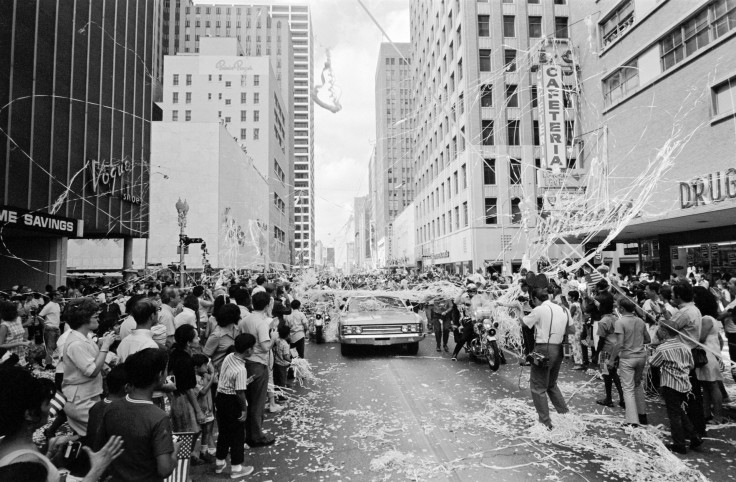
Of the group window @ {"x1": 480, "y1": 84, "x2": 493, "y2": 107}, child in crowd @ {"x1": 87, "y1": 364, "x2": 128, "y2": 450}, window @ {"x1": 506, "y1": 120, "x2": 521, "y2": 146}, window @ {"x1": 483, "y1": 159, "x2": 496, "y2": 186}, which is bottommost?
child in crowd @ {"x1": 87, "y1": 364, "x2": 128, "y2": 450}

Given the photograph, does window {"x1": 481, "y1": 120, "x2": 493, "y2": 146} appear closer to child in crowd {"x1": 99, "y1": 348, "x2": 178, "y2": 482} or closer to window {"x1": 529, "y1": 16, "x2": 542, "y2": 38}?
window {"x1": 529, "y1": 16, "x2": 542, "y2": 38}

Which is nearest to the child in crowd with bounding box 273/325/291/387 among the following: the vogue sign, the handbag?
the handbag

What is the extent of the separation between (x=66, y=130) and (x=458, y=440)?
838 inches

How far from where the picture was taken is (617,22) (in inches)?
866

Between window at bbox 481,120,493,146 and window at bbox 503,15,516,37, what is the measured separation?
23.4 feet

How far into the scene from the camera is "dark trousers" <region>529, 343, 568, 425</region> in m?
5.38

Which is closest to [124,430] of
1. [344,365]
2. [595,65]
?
[344,365]

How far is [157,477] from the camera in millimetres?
2445

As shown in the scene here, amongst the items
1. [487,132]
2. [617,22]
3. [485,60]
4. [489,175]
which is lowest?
[489,175]

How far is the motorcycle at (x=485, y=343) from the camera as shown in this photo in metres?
8.84

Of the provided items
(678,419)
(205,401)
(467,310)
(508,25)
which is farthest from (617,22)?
(205,401)

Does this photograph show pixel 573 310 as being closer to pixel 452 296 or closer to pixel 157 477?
pixel 452 296

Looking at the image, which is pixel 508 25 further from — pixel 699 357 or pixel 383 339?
pixel 699 357

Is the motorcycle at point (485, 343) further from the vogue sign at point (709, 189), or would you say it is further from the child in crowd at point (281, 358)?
the vogue sign at point (709, 189)
